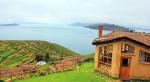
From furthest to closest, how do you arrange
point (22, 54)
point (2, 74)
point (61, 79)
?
point (22, 54) → point (2, 74) → point (61, 79)

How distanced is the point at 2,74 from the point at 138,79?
15.4 metres

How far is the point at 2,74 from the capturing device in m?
36.3

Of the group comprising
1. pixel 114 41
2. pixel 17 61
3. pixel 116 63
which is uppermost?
pixel 114 41

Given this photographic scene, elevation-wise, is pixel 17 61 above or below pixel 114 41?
below

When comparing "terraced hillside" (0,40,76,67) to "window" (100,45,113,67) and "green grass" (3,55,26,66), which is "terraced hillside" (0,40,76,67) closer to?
"green grass" (3,55,26,66)

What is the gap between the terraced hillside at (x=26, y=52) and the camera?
63.9 m

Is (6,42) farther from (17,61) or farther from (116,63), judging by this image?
(116,63)

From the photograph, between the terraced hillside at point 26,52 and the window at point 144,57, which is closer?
the window at point 144,57

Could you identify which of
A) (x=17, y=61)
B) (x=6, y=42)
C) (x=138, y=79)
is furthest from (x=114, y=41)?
(x=6, y=42)

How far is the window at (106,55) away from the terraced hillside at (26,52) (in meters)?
21.8

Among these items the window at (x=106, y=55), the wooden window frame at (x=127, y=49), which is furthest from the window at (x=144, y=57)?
the window at (x=106, y=55)

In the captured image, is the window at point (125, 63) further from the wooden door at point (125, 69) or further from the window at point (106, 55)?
the window at point (106, 55)

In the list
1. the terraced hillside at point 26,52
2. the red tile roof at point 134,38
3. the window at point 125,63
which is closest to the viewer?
the red tile roof at point 134,38

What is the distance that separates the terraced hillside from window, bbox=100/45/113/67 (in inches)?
859
